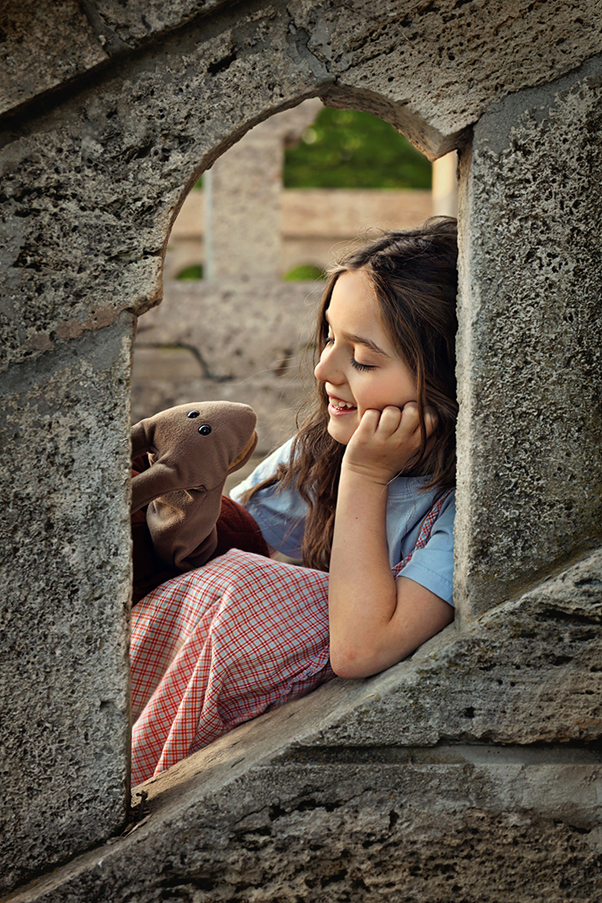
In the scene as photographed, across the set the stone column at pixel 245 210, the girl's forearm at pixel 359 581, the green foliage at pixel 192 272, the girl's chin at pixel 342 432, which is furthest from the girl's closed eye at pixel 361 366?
the green foliage at pixel 192 272

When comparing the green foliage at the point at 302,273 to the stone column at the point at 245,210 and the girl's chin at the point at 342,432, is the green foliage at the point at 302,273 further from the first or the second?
the girl's chin at the point at 342,432

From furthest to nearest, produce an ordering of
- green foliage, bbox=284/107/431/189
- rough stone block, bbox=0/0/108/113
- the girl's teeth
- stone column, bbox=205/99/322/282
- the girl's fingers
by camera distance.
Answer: green foliage, bbox=284/107/431/189 < stone column, bbox=205/99/322/282 < the girl's teeth < the girl's fingers < rough stone block, bbox=0/0/108/113

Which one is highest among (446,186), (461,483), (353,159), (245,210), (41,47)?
(353,159)

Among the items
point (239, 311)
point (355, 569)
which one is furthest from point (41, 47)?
point (239, 311)

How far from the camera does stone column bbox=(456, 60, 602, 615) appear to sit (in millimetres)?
1263

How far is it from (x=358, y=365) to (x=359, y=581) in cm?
47

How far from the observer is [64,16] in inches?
45.4

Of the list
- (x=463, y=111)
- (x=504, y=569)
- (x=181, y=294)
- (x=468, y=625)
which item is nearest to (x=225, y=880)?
(x=468, y=625)

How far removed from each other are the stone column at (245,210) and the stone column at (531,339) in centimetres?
501

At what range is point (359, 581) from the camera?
1.39 m

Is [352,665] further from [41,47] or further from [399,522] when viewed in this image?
[41,47]

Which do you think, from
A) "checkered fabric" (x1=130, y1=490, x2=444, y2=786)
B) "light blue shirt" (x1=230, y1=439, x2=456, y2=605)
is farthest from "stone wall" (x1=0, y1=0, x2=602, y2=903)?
"checkered fabric" (x1=130, y1=490, x2=444, y2=786)

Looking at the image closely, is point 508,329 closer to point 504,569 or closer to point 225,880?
point 504,569

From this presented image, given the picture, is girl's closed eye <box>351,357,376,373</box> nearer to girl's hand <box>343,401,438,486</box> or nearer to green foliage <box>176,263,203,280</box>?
girl's hand <box>343,401,438,486</box>
